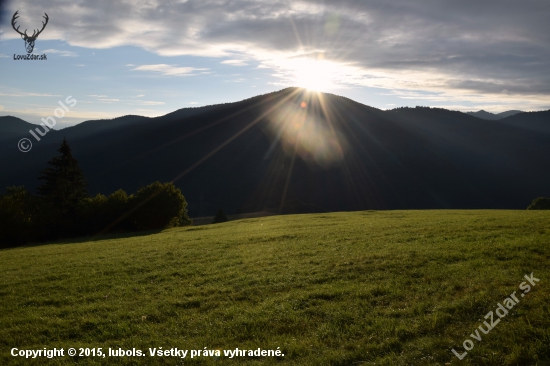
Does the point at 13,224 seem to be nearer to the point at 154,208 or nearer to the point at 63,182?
the point at 63,182

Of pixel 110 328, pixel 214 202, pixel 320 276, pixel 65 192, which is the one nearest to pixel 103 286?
pixel 110 328

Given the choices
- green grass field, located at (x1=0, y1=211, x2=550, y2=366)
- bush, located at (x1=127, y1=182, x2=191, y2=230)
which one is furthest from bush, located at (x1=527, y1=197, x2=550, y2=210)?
bush, located at (x1=127, y1=182, x2=191, y2=230)

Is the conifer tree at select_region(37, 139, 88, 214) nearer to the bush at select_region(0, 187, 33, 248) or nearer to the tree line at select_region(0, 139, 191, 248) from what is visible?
the tree line at select_region(0, 139, 191, 248)

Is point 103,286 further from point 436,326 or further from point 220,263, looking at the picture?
point 436,326

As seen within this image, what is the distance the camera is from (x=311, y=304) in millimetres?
10852

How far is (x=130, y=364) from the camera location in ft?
27.8

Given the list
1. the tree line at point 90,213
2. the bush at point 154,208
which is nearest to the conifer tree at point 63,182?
the tree line at point 90,213

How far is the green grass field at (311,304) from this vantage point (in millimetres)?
7996

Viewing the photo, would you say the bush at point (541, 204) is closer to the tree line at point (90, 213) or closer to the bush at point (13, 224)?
the tree line at point (90, 213)

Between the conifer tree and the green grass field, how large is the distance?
5262 cm

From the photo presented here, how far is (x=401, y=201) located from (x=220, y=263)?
182811mm

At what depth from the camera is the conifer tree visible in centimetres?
6506

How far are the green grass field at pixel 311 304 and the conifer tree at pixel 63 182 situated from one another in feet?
173

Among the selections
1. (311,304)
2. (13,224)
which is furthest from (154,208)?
(311,304)
